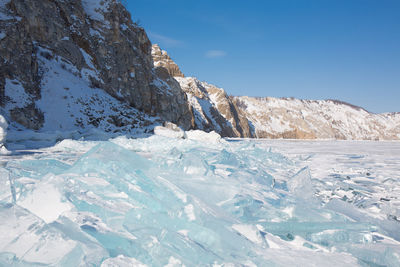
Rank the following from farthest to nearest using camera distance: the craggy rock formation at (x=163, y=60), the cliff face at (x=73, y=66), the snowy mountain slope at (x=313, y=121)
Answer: the snowy mountain slope at (x=313, y=121)
the craggy rock formation at (x=163, y=60)
the cliff face at (x=73, y=66)

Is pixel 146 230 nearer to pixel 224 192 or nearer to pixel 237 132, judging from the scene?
pixel 224 192

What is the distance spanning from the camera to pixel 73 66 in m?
14.9

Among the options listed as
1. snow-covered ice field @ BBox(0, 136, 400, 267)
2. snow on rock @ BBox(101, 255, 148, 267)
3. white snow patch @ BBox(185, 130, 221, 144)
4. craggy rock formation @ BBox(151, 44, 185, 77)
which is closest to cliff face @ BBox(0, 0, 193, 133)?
white snow patch @ BBox(185, 130, 221, 144)

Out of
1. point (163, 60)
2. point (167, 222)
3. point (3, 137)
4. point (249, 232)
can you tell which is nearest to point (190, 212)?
point (167, 222)

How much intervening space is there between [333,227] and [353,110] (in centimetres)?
11371

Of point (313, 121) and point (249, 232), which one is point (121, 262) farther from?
point (313, 121)

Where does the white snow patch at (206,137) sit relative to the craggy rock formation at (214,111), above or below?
below

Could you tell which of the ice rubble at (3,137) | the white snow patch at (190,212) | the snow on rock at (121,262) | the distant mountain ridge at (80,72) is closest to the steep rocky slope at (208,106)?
the distant mountain ridge at (80,72)

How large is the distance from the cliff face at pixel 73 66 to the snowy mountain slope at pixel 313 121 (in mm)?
43991

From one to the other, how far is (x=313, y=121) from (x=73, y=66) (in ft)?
242

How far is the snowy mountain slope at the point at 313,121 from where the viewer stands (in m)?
66.7

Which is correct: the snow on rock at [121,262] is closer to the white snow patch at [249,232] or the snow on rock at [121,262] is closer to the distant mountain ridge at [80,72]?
the white snow patch at [249,232]

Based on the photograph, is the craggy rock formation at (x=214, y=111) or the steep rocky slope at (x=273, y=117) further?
the steep rocky slope at (x=273, y=117)

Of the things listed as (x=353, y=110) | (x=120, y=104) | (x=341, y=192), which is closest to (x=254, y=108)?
(x=353, y=110)
